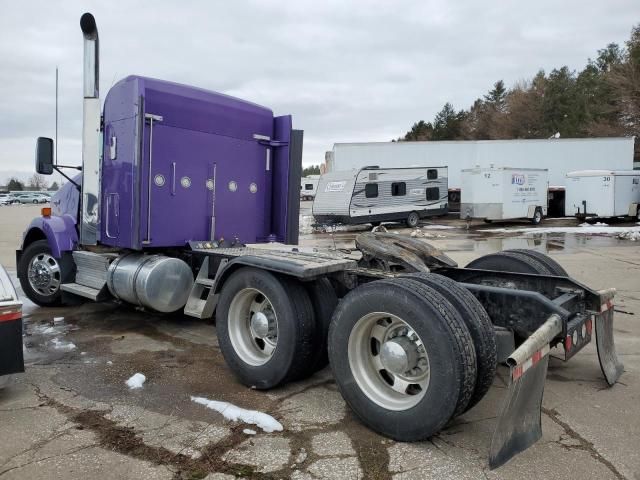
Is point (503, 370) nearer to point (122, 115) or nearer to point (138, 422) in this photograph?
point (138, 422)

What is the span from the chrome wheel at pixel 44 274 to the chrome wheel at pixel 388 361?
15.3 ft

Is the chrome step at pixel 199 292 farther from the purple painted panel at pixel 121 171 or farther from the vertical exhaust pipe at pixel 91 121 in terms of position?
the vertical exhaust pipe at pixel 91 121

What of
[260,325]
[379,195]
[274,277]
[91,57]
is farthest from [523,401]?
[379,195]

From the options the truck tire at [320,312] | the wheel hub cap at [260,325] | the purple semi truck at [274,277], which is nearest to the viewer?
the purple semi truck at [274,277]

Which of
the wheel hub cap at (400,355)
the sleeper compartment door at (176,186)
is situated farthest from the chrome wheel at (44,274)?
the wheel hub cap at (400,355)

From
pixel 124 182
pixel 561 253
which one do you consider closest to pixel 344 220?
pixel 561 253

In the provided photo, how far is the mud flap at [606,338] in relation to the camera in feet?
14.0

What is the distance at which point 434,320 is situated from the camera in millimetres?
3182

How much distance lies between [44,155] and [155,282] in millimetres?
2288

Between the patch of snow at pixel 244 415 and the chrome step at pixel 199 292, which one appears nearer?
the patch of snow at pixel 244 415

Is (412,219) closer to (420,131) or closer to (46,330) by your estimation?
(46,330)

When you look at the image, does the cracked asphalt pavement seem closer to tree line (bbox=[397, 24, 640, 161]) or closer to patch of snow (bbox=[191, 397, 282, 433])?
patch of snow (bbox=[191, 397, 282, 433])

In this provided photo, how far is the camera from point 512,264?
16.9 ft

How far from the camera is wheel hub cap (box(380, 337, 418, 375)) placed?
→ 3428mm
